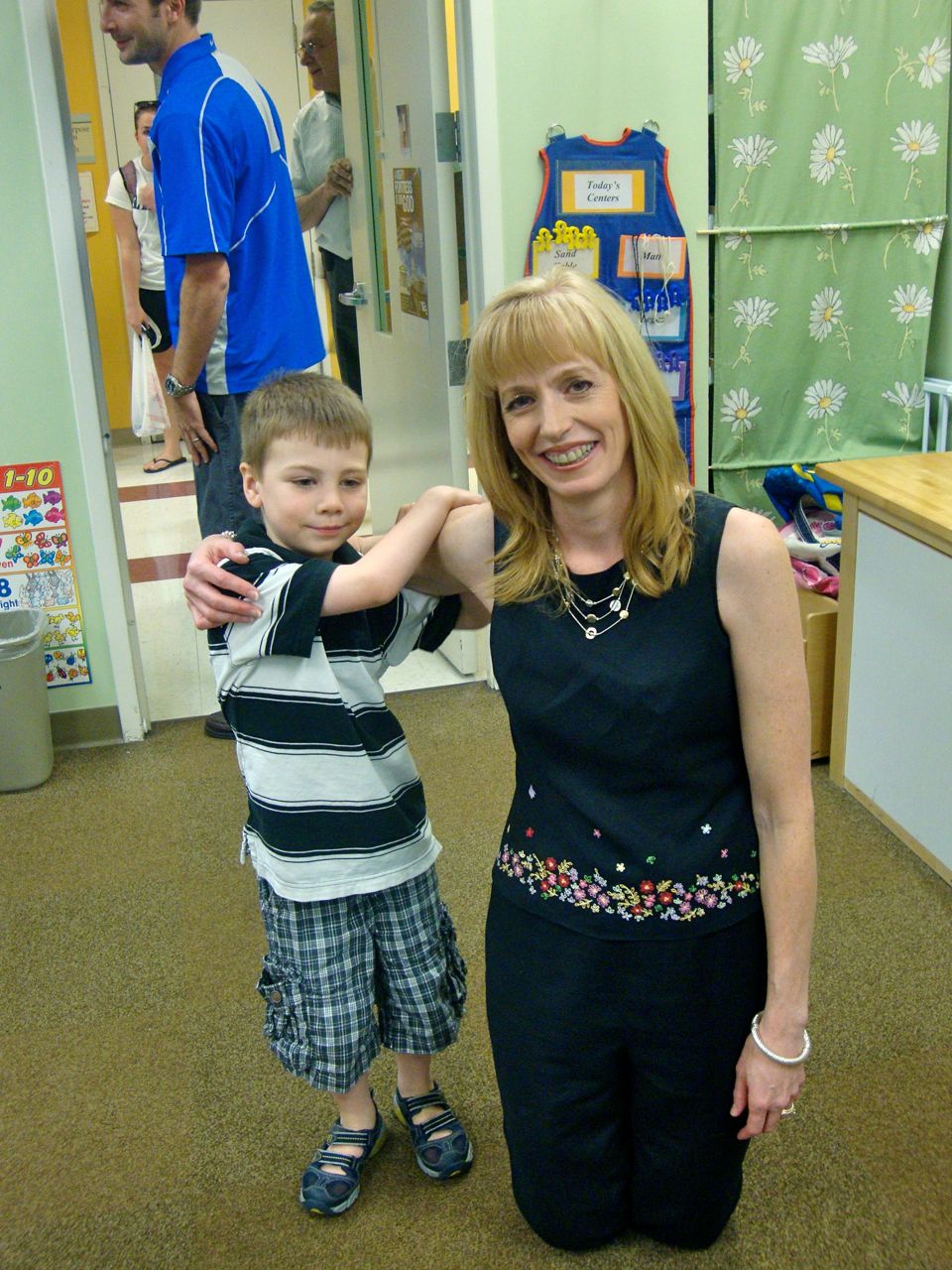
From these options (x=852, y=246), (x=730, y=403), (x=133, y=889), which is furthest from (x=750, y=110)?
(x=133, y=889)

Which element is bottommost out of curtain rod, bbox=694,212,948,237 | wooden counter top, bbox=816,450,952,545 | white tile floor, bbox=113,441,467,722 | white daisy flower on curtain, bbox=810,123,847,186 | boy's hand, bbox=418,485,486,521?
white tile floor, bbox=113,441,467,722

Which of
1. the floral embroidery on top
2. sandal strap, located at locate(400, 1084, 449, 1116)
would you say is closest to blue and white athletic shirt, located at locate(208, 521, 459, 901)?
the floral embroidery on top

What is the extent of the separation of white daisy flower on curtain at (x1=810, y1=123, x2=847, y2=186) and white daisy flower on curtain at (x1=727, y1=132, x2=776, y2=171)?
4.3 inches

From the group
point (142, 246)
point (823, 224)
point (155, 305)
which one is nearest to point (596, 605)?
point (823, 224)

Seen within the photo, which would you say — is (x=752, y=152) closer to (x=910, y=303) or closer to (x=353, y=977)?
(x=910, y=303)

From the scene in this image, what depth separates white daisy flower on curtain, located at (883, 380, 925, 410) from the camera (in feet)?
10.6

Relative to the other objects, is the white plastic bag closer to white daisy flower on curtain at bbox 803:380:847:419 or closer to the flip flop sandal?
the flip flop sandal

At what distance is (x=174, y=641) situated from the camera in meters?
3.87

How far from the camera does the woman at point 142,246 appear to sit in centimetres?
518

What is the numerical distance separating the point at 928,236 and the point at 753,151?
0.53m

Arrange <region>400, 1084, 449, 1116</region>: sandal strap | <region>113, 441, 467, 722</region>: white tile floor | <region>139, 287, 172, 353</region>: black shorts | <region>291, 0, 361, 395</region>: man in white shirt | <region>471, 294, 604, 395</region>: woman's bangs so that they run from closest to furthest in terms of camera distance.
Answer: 1. <region>471, 294, 604, 395</region>: woman's bangs
2. <region>400, 1084, 449, 1116</region>: sandal strap
3. <region>113, 441, 467, 722</region>: white tile floor
4. <region>291, 0, 361, 395</region>: man in white shirt
5. <region>139, 287, 172, 353</region>: black shorts

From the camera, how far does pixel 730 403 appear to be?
3.19 m

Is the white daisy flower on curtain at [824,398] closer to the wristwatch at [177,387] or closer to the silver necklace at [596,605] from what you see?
the wristwatch at [177,387]

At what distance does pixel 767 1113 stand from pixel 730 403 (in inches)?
87.2
